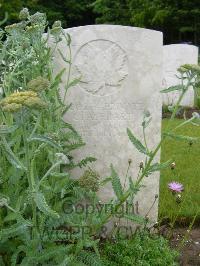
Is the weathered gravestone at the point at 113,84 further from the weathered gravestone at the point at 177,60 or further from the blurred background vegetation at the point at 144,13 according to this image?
the blurred background vegetation at the point at 144,13

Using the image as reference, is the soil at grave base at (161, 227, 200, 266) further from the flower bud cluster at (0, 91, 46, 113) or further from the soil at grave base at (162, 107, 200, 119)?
the soil at grave base at (162, 107, 200, 119)

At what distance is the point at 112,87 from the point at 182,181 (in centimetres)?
146

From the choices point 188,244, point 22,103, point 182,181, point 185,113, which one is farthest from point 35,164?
point 185,113

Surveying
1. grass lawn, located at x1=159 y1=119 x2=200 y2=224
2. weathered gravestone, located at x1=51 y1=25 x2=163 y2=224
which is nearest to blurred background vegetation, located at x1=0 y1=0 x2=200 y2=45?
grass lawn, located at x1=159 y1=119 x2=200 y2=224

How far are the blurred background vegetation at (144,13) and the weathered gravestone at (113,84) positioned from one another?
1943 centimetres

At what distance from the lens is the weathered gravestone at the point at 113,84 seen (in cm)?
375

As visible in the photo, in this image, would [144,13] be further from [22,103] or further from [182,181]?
[22,103]

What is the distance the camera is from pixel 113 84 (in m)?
3.77

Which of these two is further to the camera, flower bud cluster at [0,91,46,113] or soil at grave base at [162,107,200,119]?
soil at grave base at [162,107,200,119]

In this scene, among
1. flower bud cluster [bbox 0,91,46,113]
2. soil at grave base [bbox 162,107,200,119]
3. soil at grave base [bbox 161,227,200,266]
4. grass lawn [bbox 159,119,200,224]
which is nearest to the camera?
flower bud cluster [bbox 0,91,46,113]

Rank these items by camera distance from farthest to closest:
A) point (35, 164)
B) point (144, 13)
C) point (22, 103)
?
point (144, 13) → point (35, 164) → point (22, 103)

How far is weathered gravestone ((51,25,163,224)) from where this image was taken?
375 cm

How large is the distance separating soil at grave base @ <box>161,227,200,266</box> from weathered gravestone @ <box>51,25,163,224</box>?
0.66m

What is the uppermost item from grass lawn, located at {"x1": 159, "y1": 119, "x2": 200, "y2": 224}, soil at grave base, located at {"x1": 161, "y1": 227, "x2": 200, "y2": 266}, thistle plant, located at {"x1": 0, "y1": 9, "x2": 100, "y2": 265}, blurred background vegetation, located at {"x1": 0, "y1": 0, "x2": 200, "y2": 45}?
blurred background vegetation, located at {"x1": 0, "y1": 0, "x2": 200, "y2": 45}
